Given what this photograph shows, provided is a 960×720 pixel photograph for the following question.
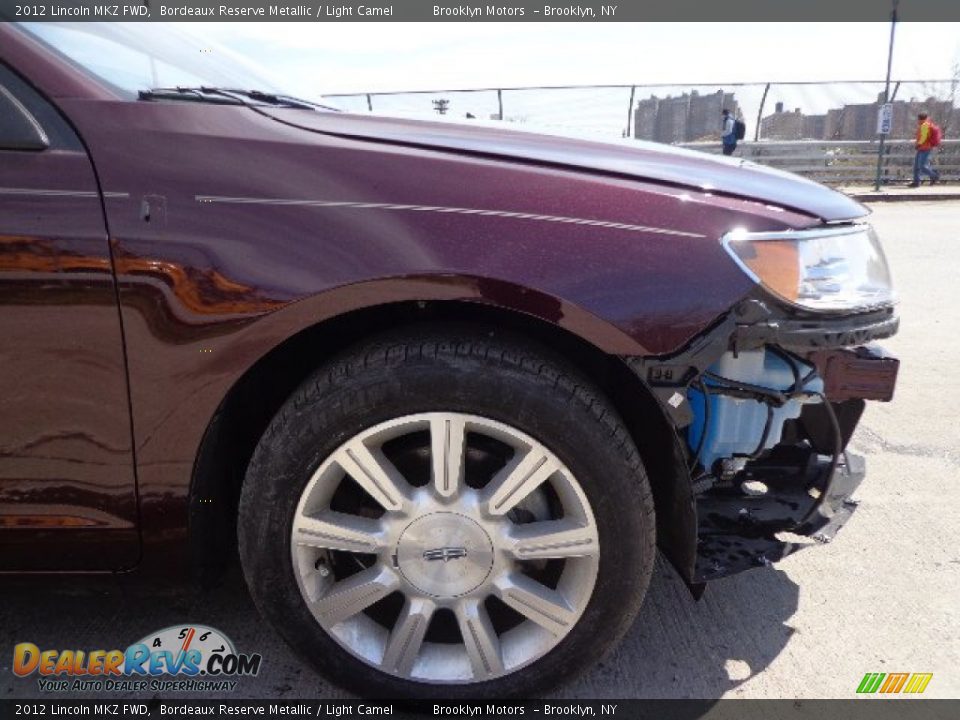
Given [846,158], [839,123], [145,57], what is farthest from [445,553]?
[839,123]

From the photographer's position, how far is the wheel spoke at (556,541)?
1826 millimetres

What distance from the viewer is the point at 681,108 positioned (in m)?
19.0

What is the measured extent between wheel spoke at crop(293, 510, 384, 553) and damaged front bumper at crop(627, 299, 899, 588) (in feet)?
2.51

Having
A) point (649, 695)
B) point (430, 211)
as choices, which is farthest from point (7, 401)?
point (649, 695)

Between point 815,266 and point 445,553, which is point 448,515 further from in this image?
point 815,266

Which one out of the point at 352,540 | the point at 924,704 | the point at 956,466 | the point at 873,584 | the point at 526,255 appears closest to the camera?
the point at 526,255

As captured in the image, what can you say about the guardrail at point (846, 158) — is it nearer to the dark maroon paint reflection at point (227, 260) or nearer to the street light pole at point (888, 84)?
the street light pole at point (888, 84)

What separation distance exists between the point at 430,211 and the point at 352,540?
816 mm

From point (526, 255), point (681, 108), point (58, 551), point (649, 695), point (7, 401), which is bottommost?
point (649, 695)

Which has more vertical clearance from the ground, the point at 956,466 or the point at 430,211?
the point at 430,211

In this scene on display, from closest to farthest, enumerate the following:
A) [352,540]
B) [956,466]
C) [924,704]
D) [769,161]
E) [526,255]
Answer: [526,255] < [352,540] < [924,704] < [956,466] < [769,161]

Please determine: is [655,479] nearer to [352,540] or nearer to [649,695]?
[649,695]

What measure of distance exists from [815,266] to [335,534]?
1345 mm

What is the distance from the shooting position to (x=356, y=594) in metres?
1.87
